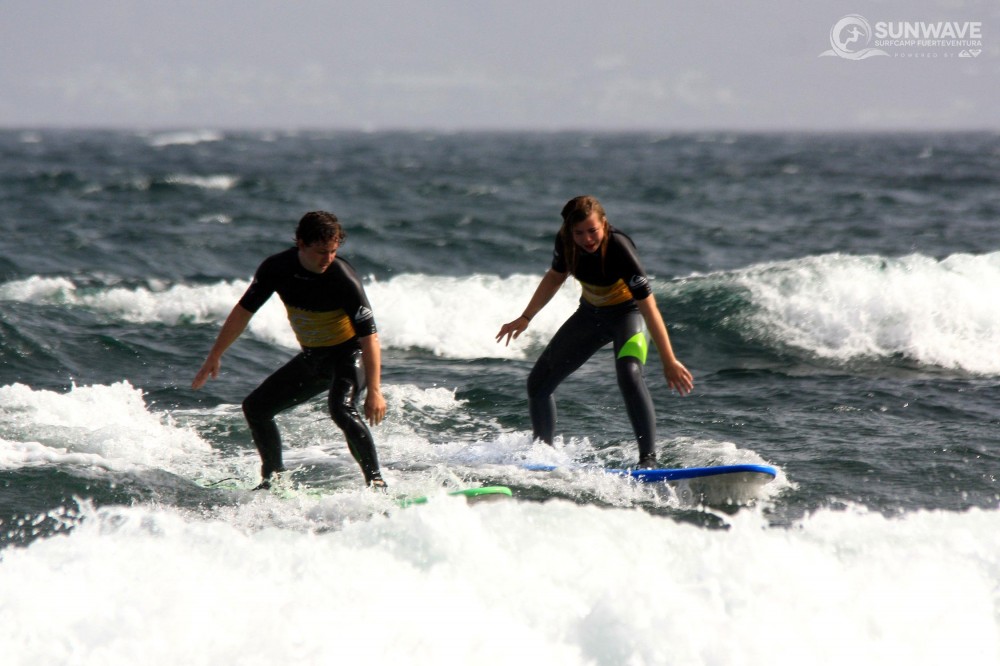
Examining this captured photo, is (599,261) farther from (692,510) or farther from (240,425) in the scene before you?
(240,425)

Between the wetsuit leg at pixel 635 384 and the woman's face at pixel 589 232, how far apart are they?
0.68 m

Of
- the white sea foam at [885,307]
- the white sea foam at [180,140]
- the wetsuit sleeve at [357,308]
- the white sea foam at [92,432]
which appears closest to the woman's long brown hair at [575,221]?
the wetsuit sleeve at [357,308]

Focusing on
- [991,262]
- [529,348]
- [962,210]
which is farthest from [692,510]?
[962,210]

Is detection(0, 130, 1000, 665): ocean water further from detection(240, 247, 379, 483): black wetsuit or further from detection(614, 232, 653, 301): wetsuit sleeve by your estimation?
detection(614, 232, 653, 301): wetsuit sleeve

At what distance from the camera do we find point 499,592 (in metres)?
5.25

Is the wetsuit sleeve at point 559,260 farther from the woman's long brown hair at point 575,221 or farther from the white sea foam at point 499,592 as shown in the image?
the white sea foam at point 499,592

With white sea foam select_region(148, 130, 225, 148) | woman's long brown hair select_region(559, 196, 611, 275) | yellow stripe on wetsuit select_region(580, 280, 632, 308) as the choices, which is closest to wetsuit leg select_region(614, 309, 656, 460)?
yellow stripe on wetsuit select_region(580, 280, 632, 308)

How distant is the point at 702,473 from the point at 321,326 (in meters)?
2.49

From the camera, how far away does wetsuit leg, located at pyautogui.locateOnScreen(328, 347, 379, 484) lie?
6.26 meters

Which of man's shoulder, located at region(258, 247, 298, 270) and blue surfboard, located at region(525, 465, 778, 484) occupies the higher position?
man's shoulder, located at region(258, 247, 298, 270)

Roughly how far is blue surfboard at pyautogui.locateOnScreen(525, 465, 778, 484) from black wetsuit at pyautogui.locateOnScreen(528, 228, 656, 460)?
24cm

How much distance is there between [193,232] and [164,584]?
17.5 meters

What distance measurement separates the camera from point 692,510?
670cm

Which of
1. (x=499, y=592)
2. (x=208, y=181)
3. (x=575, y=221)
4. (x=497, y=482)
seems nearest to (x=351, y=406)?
(x=497, y=482)
